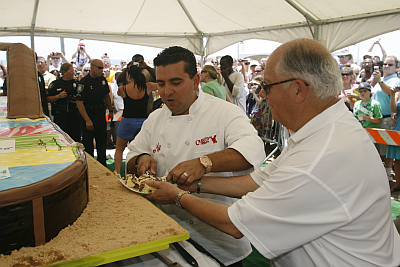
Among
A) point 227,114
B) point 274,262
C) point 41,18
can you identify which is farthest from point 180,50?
point 41,18

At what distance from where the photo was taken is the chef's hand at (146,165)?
180cm

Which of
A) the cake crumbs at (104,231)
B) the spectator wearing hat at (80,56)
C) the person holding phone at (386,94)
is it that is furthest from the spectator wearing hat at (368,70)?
the spectator wearing hat at (80,56)

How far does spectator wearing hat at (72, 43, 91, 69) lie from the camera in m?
9.06

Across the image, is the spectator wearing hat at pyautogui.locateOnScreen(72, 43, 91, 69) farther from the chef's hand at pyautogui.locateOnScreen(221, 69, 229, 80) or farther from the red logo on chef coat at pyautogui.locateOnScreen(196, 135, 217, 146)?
the red logo on chef coat at pyautogui.locateOnScreen(196, 135, 217, 146)

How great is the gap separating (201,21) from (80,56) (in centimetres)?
397

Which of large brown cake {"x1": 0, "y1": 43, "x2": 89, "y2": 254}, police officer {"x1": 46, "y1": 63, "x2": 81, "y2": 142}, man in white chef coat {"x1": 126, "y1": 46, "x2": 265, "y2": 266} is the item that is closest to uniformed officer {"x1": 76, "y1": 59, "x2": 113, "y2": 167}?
police officer {"x1": 46, "y1": 63, "x2": 81, "y2": 142}

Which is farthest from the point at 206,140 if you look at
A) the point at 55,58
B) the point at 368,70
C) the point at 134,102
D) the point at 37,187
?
the point at 55,58

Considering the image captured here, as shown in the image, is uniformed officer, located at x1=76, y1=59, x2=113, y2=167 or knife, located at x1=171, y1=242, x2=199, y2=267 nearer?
knife, located at x1=171, y1=242, x2=199, y2=267

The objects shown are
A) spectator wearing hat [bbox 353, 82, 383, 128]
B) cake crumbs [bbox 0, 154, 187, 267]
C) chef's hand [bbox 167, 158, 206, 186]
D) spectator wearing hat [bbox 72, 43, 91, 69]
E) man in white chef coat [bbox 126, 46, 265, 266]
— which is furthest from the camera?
spectator wearing hat [bbox 72, 43, 91, 69]

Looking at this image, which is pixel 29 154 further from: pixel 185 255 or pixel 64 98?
pixel 64 98

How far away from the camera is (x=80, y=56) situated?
9219mm

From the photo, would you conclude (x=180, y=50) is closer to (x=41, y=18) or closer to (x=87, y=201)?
(x=87, y=201)

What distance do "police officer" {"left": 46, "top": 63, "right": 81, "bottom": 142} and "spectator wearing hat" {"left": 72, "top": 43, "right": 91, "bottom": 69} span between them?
3.90 metres

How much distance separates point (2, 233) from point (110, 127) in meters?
7.00
